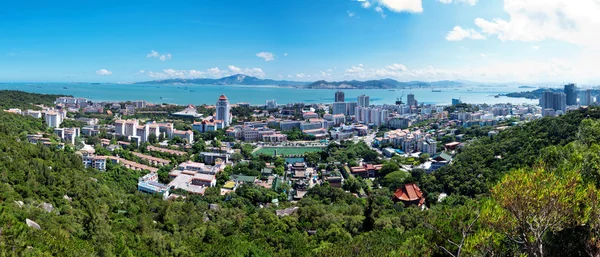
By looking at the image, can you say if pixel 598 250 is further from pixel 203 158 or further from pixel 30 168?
pixel 203 158

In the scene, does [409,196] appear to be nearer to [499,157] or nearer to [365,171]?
[499,157]

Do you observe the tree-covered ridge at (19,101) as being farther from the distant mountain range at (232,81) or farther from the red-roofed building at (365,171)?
the distant mountain range at (232,81)

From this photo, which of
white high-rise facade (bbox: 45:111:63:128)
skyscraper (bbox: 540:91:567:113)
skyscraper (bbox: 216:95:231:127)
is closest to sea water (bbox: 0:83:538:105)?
skyscraper (bbox: 540:91:567:113)

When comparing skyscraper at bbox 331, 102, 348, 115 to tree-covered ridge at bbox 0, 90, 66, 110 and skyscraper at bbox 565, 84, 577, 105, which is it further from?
tree-covered ridge at bbox 0, 90, 66, 110

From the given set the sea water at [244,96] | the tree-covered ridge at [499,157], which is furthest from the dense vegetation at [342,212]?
the sea water at [244,96]

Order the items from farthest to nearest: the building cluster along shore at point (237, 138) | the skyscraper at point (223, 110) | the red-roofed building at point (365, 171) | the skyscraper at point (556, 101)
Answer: the skyscraper at point (556, 101)
the skyscraper at point (223, 110)
the red-roofed building at point (365, 171)
the building cluster along shore at point (237, 138)

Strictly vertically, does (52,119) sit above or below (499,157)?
above

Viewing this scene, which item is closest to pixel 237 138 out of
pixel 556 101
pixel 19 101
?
pixel 19 101

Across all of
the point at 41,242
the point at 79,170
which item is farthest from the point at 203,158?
the point at 41,242
